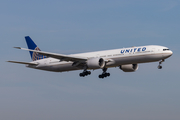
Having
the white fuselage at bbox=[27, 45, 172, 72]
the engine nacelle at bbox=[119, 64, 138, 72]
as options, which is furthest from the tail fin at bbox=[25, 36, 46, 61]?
the engine nacelle at bbox=[119, 64, 138, 72]

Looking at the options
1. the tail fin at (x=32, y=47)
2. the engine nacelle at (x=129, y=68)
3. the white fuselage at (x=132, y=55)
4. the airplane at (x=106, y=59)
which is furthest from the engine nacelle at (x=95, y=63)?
the tail fin at (x=32, y=47)

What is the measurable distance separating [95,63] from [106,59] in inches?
90.3

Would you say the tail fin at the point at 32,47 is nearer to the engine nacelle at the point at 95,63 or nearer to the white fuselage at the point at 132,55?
the white fuselage at the point at 132,55

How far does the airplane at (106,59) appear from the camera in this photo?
176ft

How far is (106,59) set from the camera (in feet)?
185

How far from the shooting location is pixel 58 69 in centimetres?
6131

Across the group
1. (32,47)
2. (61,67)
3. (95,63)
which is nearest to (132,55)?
(95,63)

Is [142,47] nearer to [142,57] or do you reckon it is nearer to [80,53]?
[142,57]

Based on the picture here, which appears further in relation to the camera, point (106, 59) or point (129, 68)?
point (129, 68)

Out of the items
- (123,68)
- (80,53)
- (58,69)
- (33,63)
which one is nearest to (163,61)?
(123,68)

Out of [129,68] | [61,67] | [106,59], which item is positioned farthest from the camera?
[129,68]

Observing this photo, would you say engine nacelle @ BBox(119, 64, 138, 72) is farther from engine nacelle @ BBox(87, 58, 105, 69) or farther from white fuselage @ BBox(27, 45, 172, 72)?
engine nacelle @ BBox(87, 58, 105, 69)

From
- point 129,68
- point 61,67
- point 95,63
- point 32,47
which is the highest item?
point 32,47

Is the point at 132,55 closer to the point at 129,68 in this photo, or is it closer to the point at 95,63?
the point at 95,63
